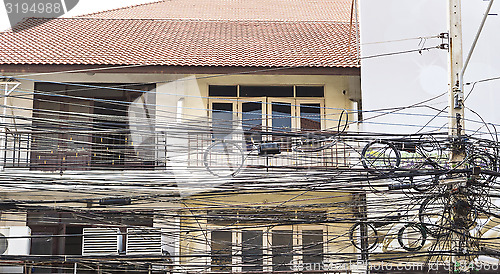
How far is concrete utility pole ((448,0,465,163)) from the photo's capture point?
8617mm

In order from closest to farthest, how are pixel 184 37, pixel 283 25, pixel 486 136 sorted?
1. pixel 486 136
2. pixel 184 37
3. pixel 283 25

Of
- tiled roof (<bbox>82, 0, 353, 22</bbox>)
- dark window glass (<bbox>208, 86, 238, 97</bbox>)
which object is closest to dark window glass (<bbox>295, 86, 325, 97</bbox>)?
dark window glass (<bbox>208, 86, 238, 97</bbox>)

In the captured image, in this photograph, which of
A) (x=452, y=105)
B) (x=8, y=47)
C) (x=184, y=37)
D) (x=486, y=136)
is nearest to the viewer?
(x=452, y=105)

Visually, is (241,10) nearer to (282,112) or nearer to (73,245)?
(282,112)

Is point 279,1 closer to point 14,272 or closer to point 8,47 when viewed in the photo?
point 8,47

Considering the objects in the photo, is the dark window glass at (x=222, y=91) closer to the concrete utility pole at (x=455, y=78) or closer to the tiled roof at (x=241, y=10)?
the tiled roof at (x=241, y=10)

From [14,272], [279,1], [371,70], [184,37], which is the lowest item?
[14,272]

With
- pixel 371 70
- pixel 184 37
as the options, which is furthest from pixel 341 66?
pixel 184 37

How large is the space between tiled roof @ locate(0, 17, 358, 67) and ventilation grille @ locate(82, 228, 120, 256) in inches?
123

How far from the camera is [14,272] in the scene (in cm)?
1246

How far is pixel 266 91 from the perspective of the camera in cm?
1377

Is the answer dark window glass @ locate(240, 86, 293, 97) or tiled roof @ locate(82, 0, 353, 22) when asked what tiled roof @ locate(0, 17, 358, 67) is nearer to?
dark window glass @ locate(240, 86, 293, 97)

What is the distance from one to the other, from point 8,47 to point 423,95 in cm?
821

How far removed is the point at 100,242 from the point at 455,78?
6.68 m
